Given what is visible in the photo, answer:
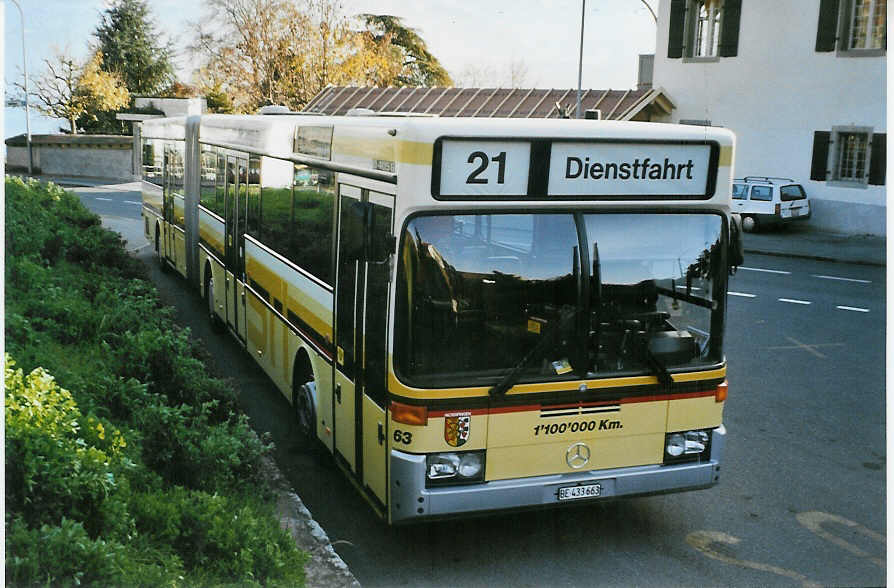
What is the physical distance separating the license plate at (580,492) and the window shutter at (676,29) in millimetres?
24815

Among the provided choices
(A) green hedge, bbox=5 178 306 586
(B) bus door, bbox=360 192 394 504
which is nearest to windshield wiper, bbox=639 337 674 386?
(B) bus door, bbox=360 192 394 504

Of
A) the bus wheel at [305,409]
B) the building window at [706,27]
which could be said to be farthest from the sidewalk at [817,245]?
the bus wheel at [305,409]

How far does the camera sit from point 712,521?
6930mm

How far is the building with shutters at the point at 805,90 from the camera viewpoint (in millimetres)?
25469

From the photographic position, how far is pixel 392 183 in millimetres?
5910

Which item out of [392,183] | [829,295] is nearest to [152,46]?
[829,295]

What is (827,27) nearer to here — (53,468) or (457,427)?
(457,427)

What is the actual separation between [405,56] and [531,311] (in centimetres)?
3270

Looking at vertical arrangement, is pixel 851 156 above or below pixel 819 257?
above

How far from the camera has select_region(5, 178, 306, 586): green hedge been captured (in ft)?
14.1

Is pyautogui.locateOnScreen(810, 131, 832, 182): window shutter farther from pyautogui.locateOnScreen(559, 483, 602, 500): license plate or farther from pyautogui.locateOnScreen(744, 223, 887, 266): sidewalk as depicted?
pyautogui.locateOnScreen(559, 483, 602, 500): license plate

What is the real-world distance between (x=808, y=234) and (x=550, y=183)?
76.5ft

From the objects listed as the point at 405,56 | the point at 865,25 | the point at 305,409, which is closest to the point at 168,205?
the point at 305,409

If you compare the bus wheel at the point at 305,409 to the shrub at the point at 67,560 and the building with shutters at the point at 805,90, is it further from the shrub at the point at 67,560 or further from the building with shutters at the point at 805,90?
the building with shutters at the point at 805,90
